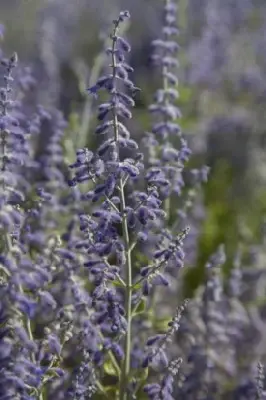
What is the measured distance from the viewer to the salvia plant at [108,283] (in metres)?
2.05

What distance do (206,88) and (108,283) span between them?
347cm

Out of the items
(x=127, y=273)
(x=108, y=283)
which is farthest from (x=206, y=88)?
(x=127, y=273)

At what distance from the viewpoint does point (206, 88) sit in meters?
5.92

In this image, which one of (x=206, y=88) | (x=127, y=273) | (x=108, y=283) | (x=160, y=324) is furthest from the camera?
(x=206, y=88)

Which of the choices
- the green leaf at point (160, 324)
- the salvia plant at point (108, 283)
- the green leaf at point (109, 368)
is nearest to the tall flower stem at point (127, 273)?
the salvia plant at point (108, 283)

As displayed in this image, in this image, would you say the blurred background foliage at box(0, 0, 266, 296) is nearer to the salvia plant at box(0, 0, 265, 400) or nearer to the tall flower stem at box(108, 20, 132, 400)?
the salvia plant at box(0, 0, 265, 400)

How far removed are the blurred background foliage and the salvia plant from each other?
1.73 ft

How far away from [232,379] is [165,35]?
5.02 feet

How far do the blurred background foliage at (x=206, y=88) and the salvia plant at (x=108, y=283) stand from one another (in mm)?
526

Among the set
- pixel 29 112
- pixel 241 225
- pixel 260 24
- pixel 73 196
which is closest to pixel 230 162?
pixel 241 225

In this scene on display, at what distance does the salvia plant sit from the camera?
2.05 meters

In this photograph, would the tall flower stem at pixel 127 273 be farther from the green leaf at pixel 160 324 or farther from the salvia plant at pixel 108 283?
the green leaf at pixel 160 324

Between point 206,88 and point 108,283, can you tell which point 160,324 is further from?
point 206,88

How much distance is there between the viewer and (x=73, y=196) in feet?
10.5
